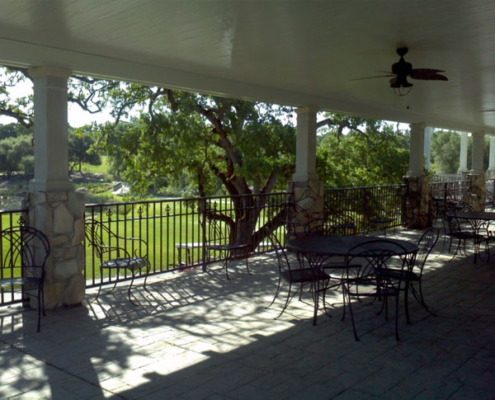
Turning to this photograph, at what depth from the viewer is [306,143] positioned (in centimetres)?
764

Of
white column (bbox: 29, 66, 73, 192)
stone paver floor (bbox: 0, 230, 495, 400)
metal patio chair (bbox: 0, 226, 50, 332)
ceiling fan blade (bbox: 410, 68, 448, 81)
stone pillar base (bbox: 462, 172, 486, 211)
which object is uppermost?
ceiling fan blade (bbox: 410, 68, 448, 81)

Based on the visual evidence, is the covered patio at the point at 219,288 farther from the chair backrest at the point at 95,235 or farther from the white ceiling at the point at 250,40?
the chair backrest at the point at 95,235

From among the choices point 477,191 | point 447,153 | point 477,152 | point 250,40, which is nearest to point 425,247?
point 250,40

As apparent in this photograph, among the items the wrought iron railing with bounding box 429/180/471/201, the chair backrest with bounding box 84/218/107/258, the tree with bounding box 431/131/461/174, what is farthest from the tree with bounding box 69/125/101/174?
the tree with bounding box 431/131/461/174

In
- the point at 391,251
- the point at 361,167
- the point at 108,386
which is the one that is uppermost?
the point at 361,167

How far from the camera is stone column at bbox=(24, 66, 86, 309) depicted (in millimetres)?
4488

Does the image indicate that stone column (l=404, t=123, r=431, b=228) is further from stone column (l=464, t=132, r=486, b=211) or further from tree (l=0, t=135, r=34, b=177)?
tree (l=0, t=135, r=34, b=177)

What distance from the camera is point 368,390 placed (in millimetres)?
2963

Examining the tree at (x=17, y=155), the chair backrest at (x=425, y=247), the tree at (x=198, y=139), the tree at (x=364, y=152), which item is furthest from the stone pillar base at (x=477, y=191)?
the tree at (x=17, y=155)

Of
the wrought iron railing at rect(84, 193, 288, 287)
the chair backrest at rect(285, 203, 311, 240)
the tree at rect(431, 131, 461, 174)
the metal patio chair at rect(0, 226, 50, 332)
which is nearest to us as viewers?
the metal patio chair at rect(0, 226, 50, 332)

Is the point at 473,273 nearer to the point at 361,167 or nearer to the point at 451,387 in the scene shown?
the point at 451,387

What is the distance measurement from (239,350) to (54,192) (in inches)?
89.4

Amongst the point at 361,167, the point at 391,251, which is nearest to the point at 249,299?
the point at 391,251

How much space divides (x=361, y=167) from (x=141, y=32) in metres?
12.9
